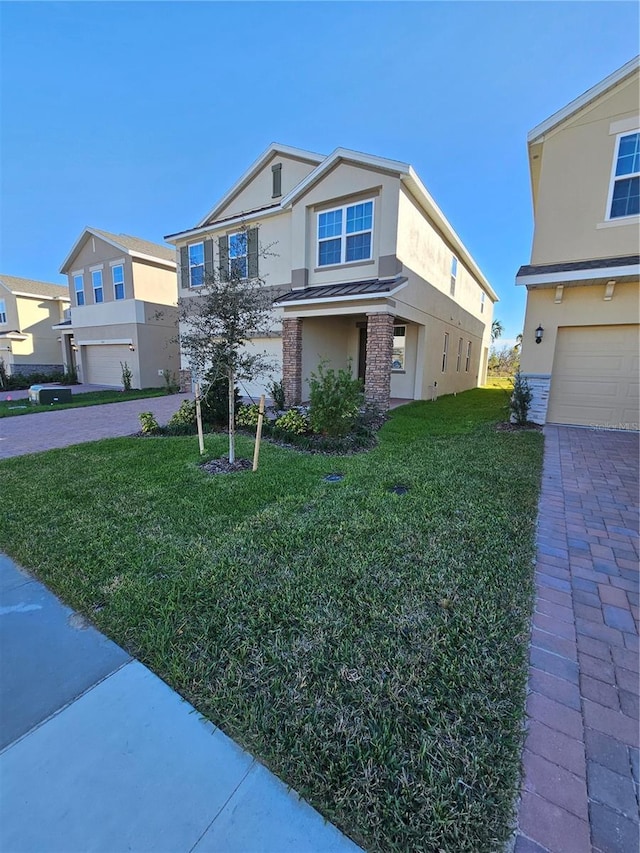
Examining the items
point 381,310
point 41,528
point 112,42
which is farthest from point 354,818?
point 112,42

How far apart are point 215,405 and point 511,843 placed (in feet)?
28.7

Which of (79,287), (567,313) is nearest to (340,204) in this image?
(567,313)

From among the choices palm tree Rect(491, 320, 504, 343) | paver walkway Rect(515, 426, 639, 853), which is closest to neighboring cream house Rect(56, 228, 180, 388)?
paver walkway Rect(515, 426, 639, 853)

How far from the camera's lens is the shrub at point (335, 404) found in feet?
24.4

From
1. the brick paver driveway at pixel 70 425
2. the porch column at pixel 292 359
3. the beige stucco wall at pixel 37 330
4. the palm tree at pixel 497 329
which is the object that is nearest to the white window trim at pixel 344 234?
the porch column at pixel 292 359

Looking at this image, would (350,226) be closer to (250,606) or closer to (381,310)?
(381,310)

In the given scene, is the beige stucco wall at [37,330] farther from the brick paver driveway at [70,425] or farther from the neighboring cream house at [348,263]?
the brick paver driveway at [70,425]

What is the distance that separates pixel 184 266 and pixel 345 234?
8183 mm

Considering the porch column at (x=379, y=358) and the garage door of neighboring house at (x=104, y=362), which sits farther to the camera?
the garage door of neighboring house at (x=104, y=362)

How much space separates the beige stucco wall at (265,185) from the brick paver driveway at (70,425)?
8.42 m

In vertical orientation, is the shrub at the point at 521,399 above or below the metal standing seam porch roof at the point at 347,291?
below

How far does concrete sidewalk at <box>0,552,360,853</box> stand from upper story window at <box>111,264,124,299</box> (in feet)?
65.2

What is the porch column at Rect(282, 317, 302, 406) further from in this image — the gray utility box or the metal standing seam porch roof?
the gray utility box

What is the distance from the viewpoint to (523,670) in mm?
2193
